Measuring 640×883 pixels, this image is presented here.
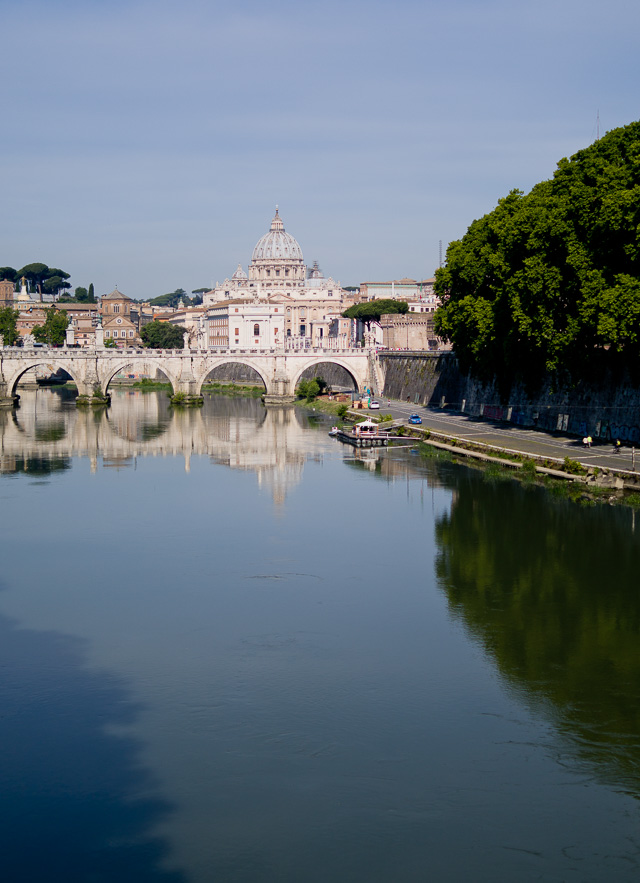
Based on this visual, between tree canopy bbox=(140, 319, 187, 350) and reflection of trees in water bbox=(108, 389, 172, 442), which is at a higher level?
tree canopy bbox=(140, 319, 187, 350)

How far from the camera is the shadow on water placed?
42.1 ft

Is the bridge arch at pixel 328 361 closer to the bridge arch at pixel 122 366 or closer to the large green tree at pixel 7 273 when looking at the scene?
the bridge arch at pixel 122 366

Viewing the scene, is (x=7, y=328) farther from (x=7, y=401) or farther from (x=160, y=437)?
(x=160, y=437)

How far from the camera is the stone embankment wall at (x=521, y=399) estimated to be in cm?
3934

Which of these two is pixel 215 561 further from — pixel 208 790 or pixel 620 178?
pixel 620 178

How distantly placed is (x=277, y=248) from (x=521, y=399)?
133 metres

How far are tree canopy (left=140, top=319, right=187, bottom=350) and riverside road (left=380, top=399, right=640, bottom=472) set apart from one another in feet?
262

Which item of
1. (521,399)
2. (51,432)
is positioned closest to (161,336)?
(51,432)

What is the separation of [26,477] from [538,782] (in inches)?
1139

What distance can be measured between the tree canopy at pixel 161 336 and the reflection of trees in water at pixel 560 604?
10656 centimetres

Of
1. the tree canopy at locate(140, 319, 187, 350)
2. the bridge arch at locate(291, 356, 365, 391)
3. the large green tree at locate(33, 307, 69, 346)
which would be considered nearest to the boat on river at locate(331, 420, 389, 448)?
the bridge arch at locate(291, 356, 365, 391)

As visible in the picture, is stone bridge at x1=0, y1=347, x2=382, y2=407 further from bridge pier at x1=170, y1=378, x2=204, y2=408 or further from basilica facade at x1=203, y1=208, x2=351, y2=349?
basilica facade at x1=203, y1=208, x2=351, y2=349

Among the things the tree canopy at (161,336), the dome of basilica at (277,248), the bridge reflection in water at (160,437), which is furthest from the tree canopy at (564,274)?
the dome of basilica at (277,248)

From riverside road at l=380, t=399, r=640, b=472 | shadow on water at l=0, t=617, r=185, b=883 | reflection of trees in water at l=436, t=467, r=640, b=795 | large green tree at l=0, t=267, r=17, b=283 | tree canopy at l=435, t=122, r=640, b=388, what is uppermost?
large green tree at l=0, t=267, r=17, b=283
